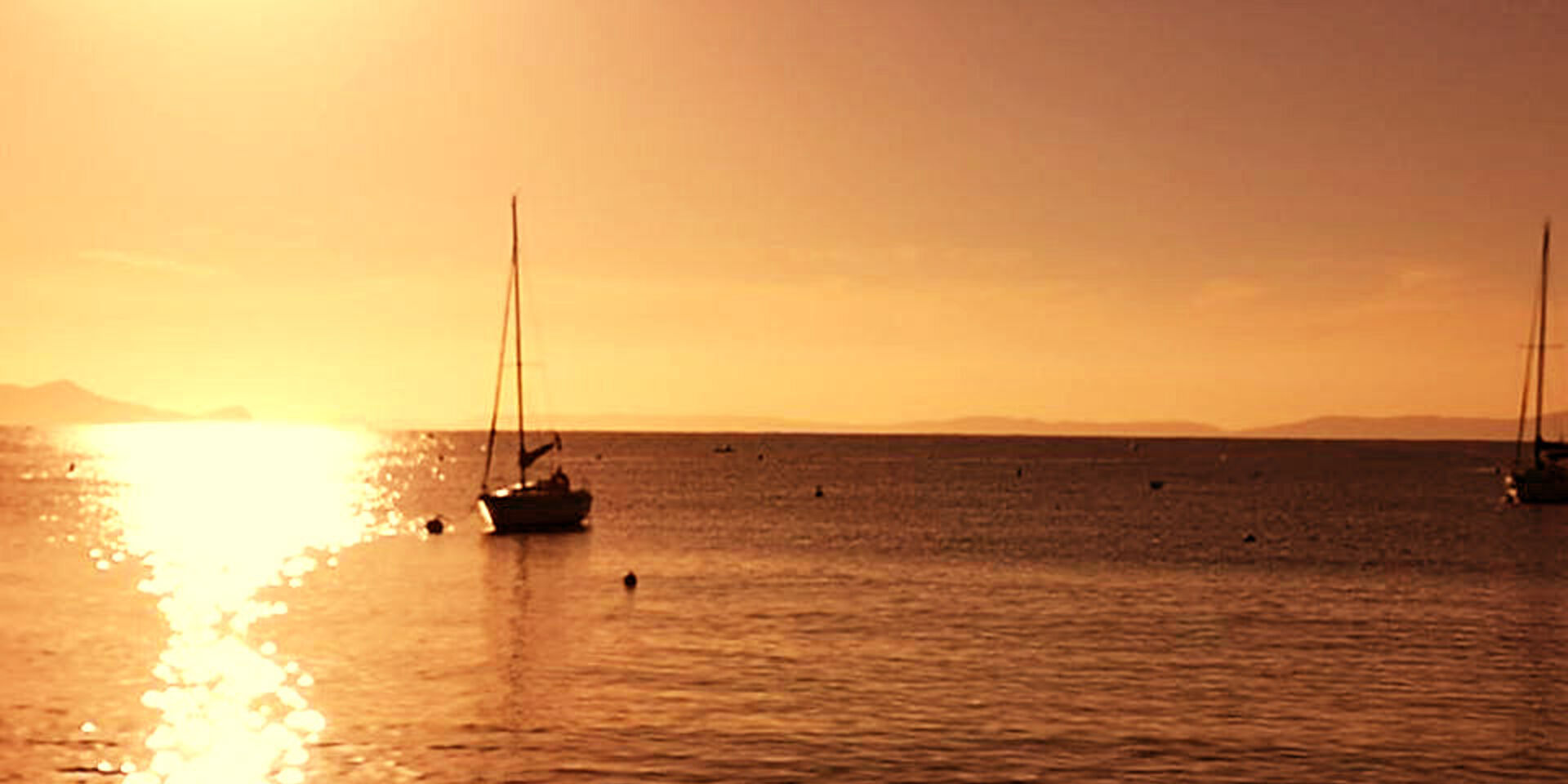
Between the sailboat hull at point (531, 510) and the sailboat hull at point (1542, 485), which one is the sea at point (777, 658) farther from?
the sailboat hull at point (1542, 485)

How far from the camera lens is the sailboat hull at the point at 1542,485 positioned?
14543 cm

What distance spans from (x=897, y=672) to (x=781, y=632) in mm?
9984

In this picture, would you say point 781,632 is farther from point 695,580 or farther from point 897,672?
point 695,580

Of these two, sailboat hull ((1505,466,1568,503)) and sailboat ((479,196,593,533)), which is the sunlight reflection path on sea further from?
sailboat hull ((1505,466,1568,503))

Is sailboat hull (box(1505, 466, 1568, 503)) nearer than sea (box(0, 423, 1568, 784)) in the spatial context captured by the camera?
No

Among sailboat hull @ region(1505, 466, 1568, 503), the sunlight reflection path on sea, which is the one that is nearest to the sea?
the sunlight reflection path on sea

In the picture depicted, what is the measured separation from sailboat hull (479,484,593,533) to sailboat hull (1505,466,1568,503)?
3643 inches

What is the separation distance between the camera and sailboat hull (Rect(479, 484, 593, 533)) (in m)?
105

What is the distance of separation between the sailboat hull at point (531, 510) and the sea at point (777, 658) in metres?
1.58

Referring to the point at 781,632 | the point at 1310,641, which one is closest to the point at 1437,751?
the point at 1310,641

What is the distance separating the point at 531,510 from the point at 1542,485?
3809 inches

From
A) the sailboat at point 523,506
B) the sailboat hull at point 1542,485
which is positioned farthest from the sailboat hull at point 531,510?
the sailboat hull at point 1542,485

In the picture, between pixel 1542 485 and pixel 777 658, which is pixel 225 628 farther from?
pixel 1542 485

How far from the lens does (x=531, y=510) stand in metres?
105
